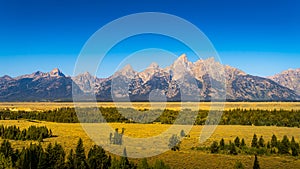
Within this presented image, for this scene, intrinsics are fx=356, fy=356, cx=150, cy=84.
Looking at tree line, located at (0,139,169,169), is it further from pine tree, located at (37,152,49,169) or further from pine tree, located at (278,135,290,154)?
pine tree, located at (278,135,290,154)

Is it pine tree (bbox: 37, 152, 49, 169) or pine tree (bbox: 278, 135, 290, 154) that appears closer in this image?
pine tree (bbox: 37, 152, 49, 169)

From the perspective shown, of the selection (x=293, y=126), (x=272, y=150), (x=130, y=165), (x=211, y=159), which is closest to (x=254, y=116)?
(x=293, y=126)

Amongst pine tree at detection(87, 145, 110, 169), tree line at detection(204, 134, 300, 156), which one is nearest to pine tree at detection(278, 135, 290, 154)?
tree line at detection(204, 134, 300, 156)

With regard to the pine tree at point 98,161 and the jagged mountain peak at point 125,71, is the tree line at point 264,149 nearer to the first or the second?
the jagged mountain peak at point 125,71

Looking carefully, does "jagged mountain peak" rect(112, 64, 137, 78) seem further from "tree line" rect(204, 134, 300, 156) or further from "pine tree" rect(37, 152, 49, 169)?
"tree line" rect(204, 134, 300, 156)

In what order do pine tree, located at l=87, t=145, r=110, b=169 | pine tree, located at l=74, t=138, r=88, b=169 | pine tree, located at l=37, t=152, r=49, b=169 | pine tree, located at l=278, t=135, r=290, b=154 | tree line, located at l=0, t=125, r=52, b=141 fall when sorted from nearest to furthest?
pine tree, located at l=37, t=152, r=49, b=169 < pine tree, located at l=74, t=138, r=88, b=169 < pine tree, located at l=87, t=145, r=110, b=169 < pine tree, located at l=278, t=135, r=290, b=154 < tree line, located at l=0, t=125, r=52, b=141

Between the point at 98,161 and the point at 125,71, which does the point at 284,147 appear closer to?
the point at 125,71

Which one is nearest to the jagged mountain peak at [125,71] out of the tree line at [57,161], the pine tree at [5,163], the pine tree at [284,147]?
the tree line at [57,161]

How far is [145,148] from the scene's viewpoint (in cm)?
4512

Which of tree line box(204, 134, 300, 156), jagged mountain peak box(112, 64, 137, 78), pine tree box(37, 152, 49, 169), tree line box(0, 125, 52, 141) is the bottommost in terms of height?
tree line box(204, 134, 300, 156)

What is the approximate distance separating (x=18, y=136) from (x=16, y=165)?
27.2 meters

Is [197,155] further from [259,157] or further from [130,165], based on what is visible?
[130,165]

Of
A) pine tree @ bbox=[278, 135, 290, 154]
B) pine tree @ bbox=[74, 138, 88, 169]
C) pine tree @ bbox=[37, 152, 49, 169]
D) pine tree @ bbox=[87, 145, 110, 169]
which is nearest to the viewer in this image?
pine tree @ bbox=[37, 152, 49, 169]

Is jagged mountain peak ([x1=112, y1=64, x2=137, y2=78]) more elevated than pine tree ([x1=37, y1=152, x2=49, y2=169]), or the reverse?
jagged mountain peak ([x1=112, y1=64, x2=137, y2=78])
